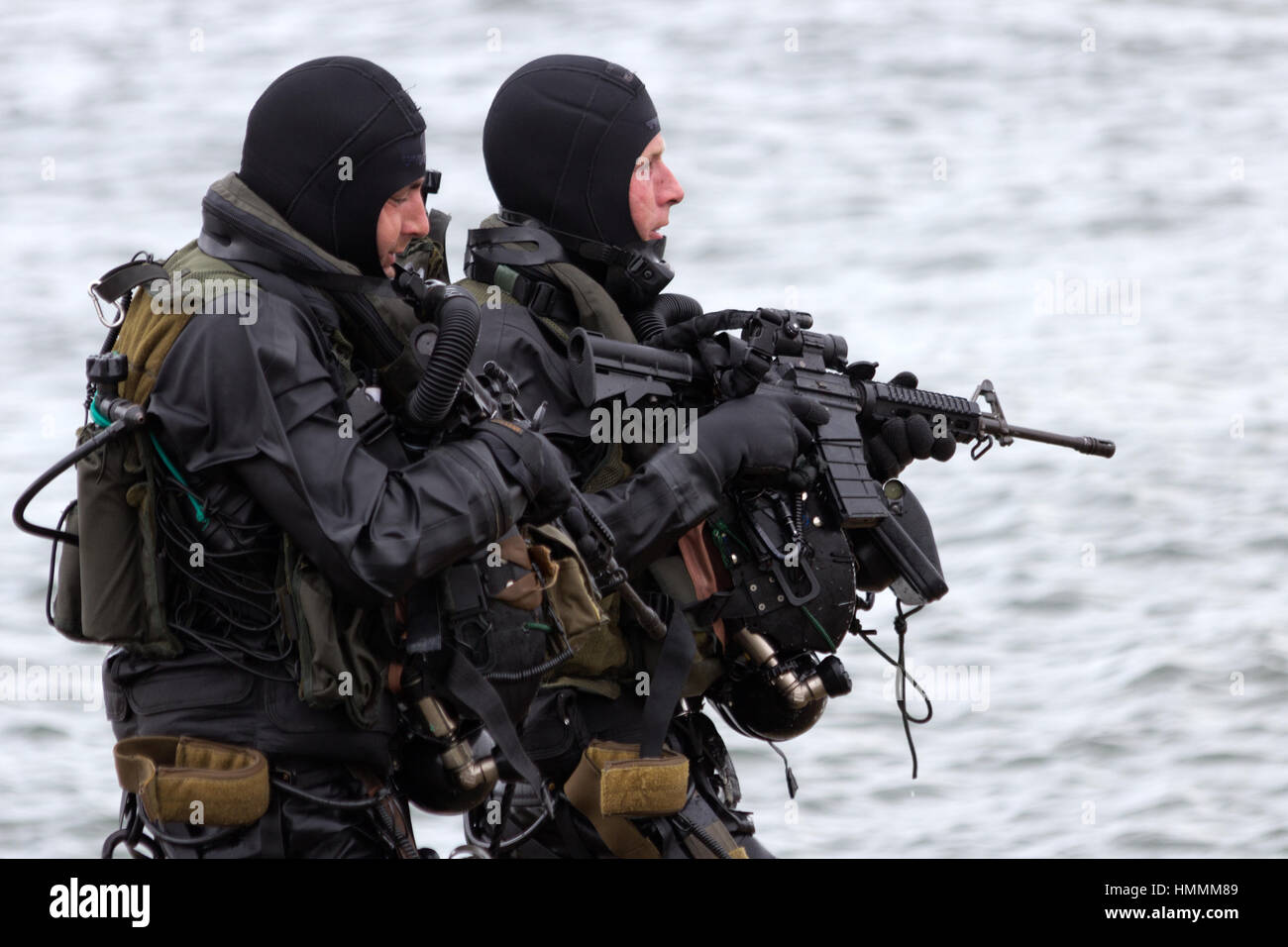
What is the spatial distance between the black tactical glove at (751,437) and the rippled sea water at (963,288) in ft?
10.4

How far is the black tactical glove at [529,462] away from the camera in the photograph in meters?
3.80

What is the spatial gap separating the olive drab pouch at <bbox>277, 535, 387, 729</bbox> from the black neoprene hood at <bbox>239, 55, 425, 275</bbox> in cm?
58

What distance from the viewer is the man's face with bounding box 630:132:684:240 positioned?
15.4ft

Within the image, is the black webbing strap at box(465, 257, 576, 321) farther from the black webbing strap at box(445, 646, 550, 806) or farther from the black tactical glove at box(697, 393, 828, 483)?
the black webbing strap at box(445, 646, 550, 806)

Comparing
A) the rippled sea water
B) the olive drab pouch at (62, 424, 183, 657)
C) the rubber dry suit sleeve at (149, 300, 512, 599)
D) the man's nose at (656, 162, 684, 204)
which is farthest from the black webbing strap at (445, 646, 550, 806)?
the rippled sea water

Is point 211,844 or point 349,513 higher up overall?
point 349,513

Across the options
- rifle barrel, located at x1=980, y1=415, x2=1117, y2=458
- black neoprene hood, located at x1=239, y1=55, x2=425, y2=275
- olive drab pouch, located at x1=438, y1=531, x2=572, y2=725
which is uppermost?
black neoprene hood, located at x1=239, y1=55, x2=425, y2=275

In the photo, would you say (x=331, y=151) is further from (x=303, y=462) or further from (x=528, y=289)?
(x=528, y=289)

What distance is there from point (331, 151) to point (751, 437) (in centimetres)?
114

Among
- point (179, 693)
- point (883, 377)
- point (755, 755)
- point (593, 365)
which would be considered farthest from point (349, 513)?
point (883, 377)

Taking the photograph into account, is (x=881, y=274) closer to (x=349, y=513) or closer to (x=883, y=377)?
(x=883, y=377)

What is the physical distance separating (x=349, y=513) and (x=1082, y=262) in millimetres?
9126

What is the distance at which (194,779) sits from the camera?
371cm

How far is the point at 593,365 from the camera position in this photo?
436 cm
